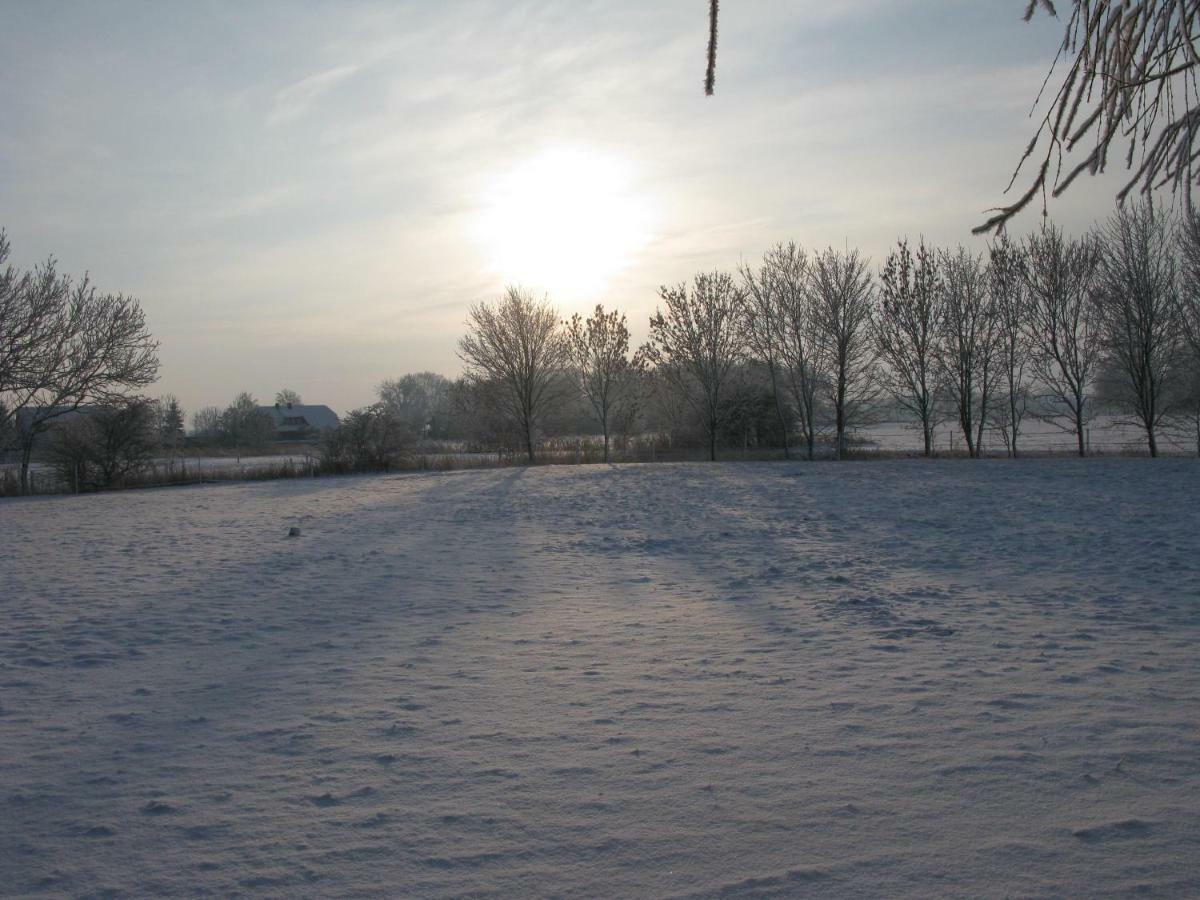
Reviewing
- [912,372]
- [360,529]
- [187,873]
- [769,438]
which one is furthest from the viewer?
[769,438]

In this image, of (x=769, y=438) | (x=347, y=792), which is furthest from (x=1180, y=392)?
(x=347, y=792)

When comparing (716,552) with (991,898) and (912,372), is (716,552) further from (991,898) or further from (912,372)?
(912,372)

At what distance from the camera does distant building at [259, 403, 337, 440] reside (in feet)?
278

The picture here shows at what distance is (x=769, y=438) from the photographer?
134 ft

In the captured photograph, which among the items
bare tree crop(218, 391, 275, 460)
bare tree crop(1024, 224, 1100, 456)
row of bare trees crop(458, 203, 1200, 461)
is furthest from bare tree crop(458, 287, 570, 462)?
bare tree crop(218, 391, 275, 460)

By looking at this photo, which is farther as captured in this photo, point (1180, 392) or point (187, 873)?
point (1180, 392)

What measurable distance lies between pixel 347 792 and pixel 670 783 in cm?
153

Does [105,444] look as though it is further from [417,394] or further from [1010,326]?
[417,394]

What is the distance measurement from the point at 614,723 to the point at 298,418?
3492 inches

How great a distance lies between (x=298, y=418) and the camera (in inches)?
3440

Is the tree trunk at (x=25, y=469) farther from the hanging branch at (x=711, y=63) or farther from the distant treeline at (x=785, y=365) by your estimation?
the hanging branch at (x=711, y=63)

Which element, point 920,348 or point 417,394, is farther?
point 417,394

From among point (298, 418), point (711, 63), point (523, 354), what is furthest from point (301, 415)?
point (711, 63)

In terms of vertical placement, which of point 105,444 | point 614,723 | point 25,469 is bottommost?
point 614,723
